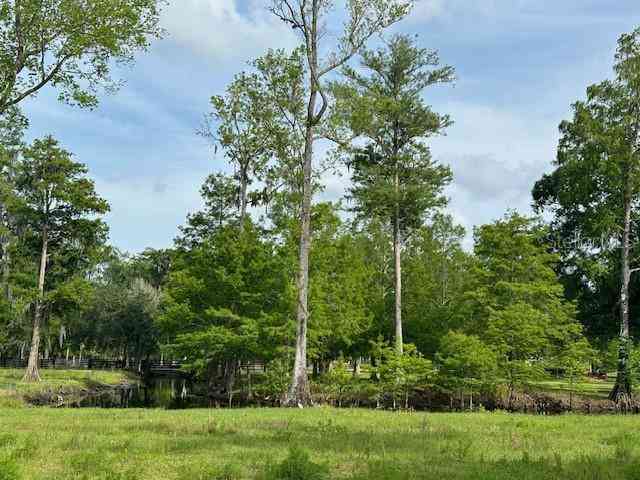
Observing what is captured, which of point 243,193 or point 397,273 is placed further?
point 243,193

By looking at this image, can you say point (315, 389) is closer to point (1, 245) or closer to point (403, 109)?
point (403, 109)

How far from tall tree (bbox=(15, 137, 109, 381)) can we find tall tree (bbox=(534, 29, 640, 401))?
32.1 metres

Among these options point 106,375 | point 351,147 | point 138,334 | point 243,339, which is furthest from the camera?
point 138,334

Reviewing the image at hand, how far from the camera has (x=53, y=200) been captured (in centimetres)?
4259

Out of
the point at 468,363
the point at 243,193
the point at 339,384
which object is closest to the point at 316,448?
the point at 468,363

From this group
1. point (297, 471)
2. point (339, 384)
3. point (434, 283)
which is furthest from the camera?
point (434, 283)

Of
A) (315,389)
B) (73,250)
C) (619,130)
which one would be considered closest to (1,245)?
(73,250)

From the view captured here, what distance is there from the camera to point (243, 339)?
3206cm

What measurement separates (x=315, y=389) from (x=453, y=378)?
834 cm

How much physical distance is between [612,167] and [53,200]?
119 ft

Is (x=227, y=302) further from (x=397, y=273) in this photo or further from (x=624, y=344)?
(x=624, y=344)

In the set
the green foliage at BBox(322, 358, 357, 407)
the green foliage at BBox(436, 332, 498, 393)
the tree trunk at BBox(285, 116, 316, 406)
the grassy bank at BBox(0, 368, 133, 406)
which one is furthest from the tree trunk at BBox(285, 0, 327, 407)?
the grassy bank at BBox(0, 368, 133, 406)

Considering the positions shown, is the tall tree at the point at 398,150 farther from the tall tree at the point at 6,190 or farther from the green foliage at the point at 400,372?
the tall tree at the point at 6,190

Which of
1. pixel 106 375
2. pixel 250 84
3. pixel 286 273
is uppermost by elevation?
pixel 250 84
